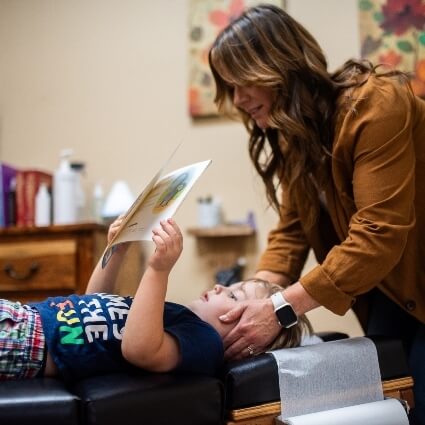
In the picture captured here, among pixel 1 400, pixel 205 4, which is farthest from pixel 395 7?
pixel 1 400

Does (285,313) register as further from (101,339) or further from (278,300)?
(101,339)

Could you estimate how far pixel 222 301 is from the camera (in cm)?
129

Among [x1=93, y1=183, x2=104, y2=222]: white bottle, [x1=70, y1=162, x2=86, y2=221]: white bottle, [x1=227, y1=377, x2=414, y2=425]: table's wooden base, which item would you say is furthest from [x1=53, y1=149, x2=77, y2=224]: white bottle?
[x1=227, y1=377, x2=414, y2=425]: table's wooden base

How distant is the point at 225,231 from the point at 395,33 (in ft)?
3.47

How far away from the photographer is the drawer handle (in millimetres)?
2162

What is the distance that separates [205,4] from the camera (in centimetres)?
246

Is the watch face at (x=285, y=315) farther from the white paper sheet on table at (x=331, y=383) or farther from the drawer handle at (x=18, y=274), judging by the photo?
the drawer handle at (x=18, y=274)

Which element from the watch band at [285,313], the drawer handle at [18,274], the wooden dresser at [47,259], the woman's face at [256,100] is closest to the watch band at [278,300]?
the watch band at [285,313]

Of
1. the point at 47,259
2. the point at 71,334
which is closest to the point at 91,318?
the point at 71,334

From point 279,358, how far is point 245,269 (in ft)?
4.18

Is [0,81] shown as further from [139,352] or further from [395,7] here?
[139,352]

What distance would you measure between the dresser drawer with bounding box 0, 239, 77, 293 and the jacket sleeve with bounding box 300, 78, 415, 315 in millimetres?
1184

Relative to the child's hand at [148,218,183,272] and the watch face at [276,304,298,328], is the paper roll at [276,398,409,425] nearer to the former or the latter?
the watch face at [276,304,298,328]

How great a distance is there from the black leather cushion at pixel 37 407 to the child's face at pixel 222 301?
1.40 ft
